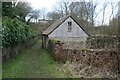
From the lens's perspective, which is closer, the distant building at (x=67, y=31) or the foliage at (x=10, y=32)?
the foliage at (x=10, y=32)

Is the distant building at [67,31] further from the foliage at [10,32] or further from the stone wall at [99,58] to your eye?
the stone wall at [99,58]

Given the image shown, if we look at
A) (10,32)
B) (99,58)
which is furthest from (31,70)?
(10,32)

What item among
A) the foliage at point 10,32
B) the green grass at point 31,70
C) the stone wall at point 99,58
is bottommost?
the green grass at point 31,70

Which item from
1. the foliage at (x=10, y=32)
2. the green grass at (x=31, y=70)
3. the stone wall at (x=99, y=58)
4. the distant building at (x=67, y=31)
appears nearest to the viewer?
the stone wall at (x=99, y=58)

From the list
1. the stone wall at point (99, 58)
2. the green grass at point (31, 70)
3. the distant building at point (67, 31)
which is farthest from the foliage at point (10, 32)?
the distant building at point (67, 31)

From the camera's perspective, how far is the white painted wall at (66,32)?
1266 inches

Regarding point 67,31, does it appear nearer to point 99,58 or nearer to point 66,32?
point 66,32

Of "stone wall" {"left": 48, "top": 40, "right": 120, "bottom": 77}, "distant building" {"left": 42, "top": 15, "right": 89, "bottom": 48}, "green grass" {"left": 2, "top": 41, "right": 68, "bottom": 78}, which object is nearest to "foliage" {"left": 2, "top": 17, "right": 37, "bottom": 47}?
"green grass" {"left": 2, "top": 41, "right": 68, "bottom": 78}

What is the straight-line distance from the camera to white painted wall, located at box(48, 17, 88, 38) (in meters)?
32.2

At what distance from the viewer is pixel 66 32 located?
3247 cm

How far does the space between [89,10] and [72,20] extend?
344 inches

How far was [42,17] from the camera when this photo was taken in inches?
2584

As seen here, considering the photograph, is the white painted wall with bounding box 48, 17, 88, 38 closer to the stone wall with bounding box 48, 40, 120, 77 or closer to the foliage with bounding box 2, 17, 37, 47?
the foliage with bounding box 2, 17, 37, 47

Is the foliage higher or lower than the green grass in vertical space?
higher
